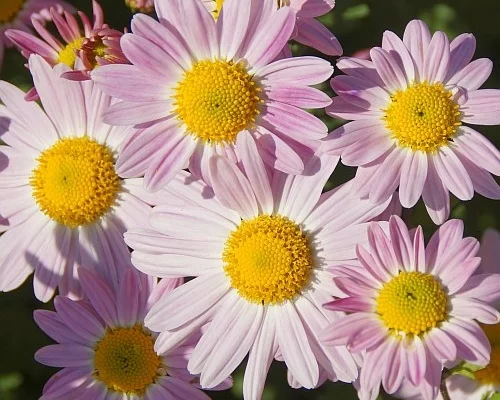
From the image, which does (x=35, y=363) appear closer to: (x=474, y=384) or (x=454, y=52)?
(x=474, y=384)

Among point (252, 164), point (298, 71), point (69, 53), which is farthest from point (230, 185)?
point (69, 53)

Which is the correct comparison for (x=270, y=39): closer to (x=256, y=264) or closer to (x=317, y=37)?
(x=317, y=37)

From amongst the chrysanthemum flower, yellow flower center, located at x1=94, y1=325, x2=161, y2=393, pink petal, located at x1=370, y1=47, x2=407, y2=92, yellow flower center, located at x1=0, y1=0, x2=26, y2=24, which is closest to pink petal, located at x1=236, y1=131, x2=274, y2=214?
pink petal, located at x1=370, y1=47, x2=407, y2=92

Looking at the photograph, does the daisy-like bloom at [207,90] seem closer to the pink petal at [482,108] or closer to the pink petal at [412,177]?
the pink petal at [412,177]

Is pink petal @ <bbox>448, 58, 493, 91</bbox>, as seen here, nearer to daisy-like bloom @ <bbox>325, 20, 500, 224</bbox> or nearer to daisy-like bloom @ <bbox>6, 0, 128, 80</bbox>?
daisy-like bloom @ <bbox>325, 20, 500, 224</bbox>

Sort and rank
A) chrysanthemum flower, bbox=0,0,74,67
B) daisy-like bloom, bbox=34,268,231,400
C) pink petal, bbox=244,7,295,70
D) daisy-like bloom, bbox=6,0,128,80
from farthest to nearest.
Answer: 1. chrysanthemum flower, bbox=0,0,74,67
2. daisy-like bloom, bbox=34,268,231,400
3. daisy-like bloom, bbox=6,0,128,80
4. pink petal, bbox=244,7,295,70

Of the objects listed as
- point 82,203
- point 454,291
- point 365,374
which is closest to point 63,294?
point 82,203
